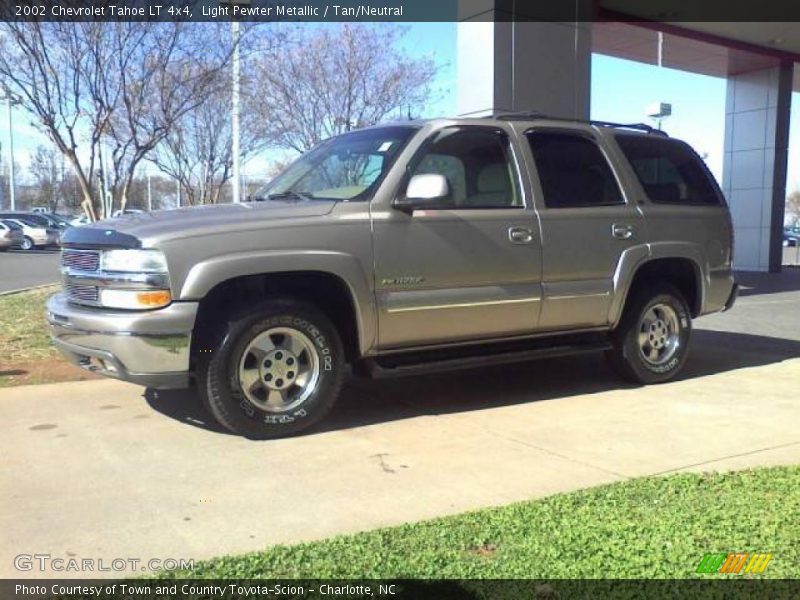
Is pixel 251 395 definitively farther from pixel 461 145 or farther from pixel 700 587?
pixel 700 587

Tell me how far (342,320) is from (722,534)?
2.75m

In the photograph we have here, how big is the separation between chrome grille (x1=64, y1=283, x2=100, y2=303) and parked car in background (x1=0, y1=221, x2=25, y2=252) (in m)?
31.8

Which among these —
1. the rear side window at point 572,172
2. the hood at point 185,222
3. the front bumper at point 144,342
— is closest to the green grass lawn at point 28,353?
the hood at point 185,222

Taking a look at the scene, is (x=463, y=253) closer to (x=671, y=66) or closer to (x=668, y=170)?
(x=668, y=170)

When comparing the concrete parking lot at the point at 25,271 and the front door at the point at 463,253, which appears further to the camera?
the concrete parking lot at the point at 25,271

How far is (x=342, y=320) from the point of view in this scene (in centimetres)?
534

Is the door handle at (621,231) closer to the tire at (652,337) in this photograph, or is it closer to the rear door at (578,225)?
→ the rear door at (578,225)

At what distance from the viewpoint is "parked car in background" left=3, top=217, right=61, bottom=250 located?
112 feet

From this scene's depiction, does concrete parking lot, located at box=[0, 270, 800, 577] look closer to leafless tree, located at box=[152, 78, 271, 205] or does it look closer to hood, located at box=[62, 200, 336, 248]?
hood, located at box=[62, 200, 336, 248]

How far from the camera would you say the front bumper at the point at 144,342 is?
457 cm

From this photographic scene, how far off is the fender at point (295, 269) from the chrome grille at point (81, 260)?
688 mm

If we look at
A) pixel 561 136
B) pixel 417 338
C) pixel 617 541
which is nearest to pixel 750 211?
pixel 561 136

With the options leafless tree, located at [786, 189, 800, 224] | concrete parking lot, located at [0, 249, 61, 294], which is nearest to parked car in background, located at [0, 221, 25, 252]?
concrete parking lot, located at [0, 249, 61, 294]

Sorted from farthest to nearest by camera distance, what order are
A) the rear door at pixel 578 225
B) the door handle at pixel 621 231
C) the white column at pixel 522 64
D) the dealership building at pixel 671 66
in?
the dealership building at pixel 671 66 < the white column at pixel 522 64 < the door handle at pixel 621 231 < the rear door at pixel 578 225
